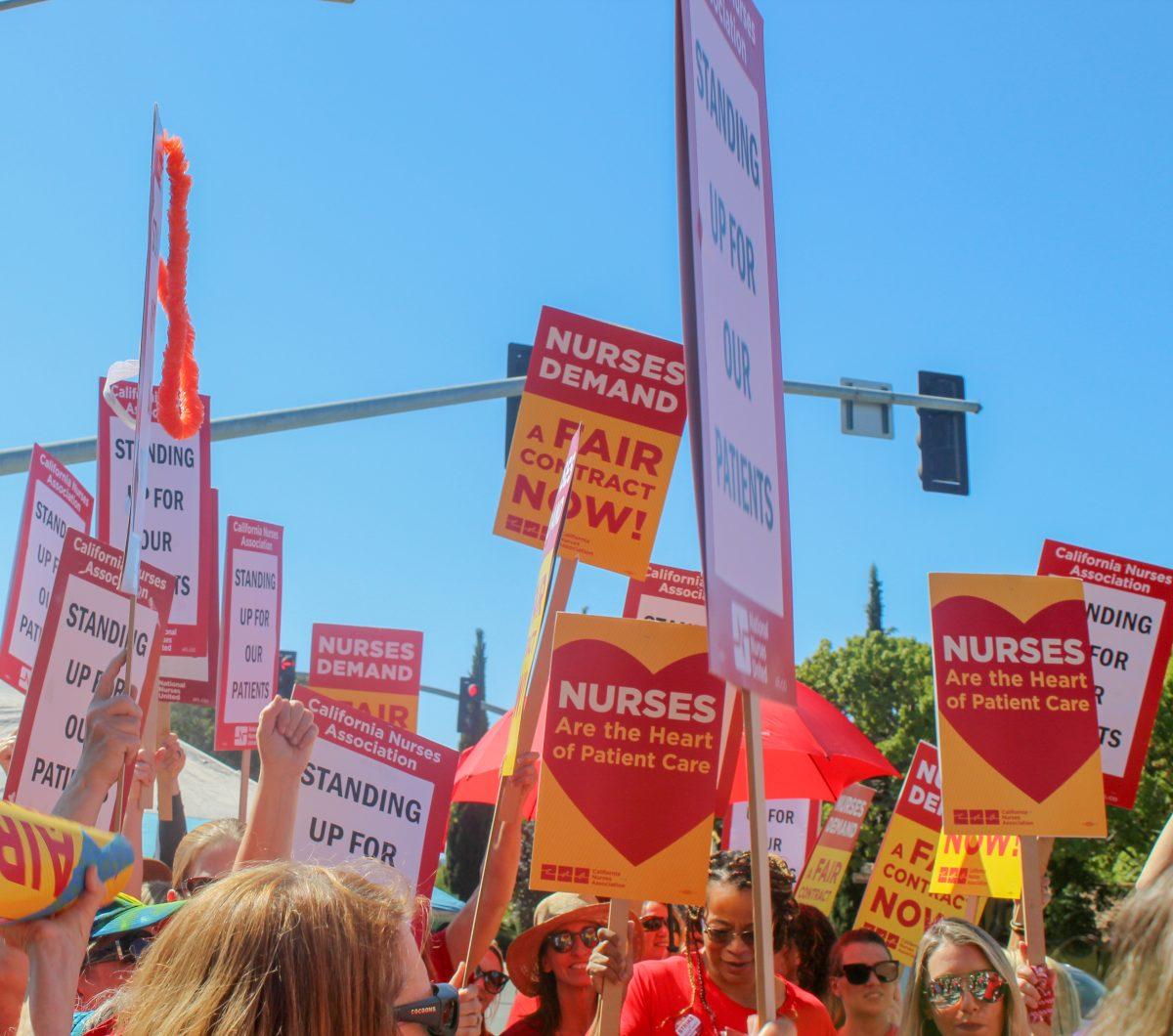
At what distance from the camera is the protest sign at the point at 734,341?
2.45m

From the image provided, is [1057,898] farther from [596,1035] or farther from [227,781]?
[596,1035]

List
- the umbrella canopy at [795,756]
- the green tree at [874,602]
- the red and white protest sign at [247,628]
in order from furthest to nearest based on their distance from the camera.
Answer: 1. the green tree at [874,602]
2. the red and white protest sign at [247,628]
3. the umbrella canopy at [795,756]

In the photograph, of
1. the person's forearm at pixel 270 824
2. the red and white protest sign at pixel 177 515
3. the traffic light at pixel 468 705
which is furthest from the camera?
the traffic light at pixel 468 705

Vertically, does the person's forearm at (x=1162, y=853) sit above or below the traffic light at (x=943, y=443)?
below

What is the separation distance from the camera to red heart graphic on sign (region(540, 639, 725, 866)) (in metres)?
4.43

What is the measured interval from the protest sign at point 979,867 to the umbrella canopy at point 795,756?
861 millimetres

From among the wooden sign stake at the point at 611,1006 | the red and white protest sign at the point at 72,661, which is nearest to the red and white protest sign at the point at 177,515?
the red and white protest sign at the point at 72,661

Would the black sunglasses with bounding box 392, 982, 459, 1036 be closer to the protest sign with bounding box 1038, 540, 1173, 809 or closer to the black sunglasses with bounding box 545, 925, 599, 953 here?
the black sunglasses with bounding box 545, 925, 599, 953

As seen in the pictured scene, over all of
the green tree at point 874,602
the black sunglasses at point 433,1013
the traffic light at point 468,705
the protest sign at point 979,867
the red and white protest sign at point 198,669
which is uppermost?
the green tree at point 874,602

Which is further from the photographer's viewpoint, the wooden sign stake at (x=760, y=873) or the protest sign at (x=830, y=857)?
the protest sign at (x=830, y=857)

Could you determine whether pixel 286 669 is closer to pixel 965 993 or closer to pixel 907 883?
pixel 907 883

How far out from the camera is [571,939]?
17.1ft

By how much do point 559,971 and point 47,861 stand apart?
3564mm

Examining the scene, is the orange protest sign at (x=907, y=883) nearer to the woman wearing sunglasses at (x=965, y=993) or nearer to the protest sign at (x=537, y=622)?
the woman wearing sunglasses at (x=965, y=993)
